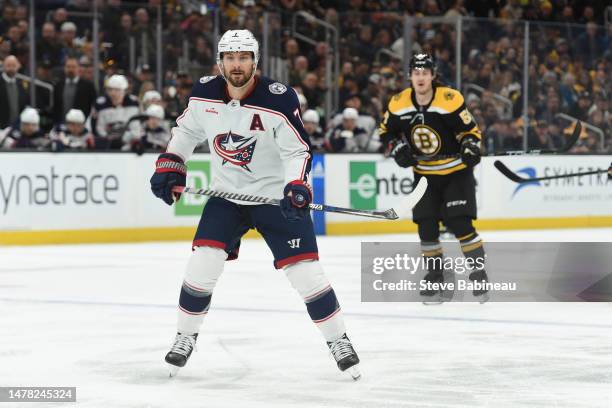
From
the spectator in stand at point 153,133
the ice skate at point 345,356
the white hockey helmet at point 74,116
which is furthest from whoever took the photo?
the spectator in stand at point 153,133

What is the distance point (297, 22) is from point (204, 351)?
333 inches

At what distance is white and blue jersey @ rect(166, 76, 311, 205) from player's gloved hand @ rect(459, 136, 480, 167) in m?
2.47

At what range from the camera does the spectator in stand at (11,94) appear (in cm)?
1179

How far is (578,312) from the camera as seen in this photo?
667 centimetres

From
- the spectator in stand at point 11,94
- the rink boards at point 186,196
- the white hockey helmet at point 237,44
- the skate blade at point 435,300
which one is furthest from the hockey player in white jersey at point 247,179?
the spectator in stand at point 11,94

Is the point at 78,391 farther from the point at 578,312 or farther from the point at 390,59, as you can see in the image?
the point at 390,59

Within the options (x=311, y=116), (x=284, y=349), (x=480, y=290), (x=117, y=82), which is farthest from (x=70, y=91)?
(x=284, y=349)

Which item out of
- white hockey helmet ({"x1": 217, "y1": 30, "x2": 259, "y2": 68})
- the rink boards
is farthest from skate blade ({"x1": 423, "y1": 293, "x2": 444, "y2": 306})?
the rink boards

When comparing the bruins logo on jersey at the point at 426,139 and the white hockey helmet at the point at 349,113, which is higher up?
the bruins logo on jersey at the point at 426,139

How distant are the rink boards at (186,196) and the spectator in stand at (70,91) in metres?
0.49

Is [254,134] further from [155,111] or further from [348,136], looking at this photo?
[348,136]

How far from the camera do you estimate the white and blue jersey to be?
4590 mm

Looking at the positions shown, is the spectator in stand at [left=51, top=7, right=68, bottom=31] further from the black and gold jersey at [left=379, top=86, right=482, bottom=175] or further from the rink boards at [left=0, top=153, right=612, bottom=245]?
the black and gold jersey at [left=379, top=86, right=482, bottom=175]

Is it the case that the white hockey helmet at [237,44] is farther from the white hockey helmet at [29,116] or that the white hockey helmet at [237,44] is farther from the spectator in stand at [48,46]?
the spectator in stand at [48,46]
